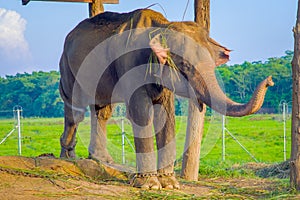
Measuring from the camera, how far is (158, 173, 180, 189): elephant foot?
7137 mm

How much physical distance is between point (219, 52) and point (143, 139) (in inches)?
55.3

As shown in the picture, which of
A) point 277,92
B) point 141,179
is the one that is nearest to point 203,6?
point 141,179

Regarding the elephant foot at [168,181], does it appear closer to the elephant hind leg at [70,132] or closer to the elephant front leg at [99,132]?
the elephant front leg at [99,132]

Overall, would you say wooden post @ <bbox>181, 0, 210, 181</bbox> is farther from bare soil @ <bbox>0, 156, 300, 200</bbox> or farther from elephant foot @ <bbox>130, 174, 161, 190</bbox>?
elephant foot @ <bbox>130, 174, 161, 190</bbox>

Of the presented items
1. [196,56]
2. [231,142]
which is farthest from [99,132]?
[231,142]

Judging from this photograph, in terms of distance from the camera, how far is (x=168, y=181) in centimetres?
719

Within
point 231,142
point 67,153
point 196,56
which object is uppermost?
point 196,56

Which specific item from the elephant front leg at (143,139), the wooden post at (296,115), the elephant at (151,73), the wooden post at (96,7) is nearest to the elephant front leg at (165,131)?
the elephant at (151,73)

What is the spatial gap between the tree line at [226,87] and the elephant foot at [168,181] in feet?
133

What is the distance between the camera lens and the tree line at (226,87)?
50.7 m

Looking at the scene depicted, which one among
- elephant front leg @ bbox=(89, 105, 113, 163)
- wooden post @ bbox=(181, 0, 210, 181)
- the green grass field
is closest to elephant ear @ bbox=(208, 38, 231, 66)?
wooden post @ bbox=(181, 0, 210, 181)

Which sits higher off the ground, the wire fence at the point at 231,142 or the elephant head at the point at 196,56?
the elephant head at the point at 196,56

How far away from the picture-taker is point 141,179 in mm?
7000

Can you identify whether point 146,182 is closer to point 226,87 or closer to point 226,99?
point 226,99
